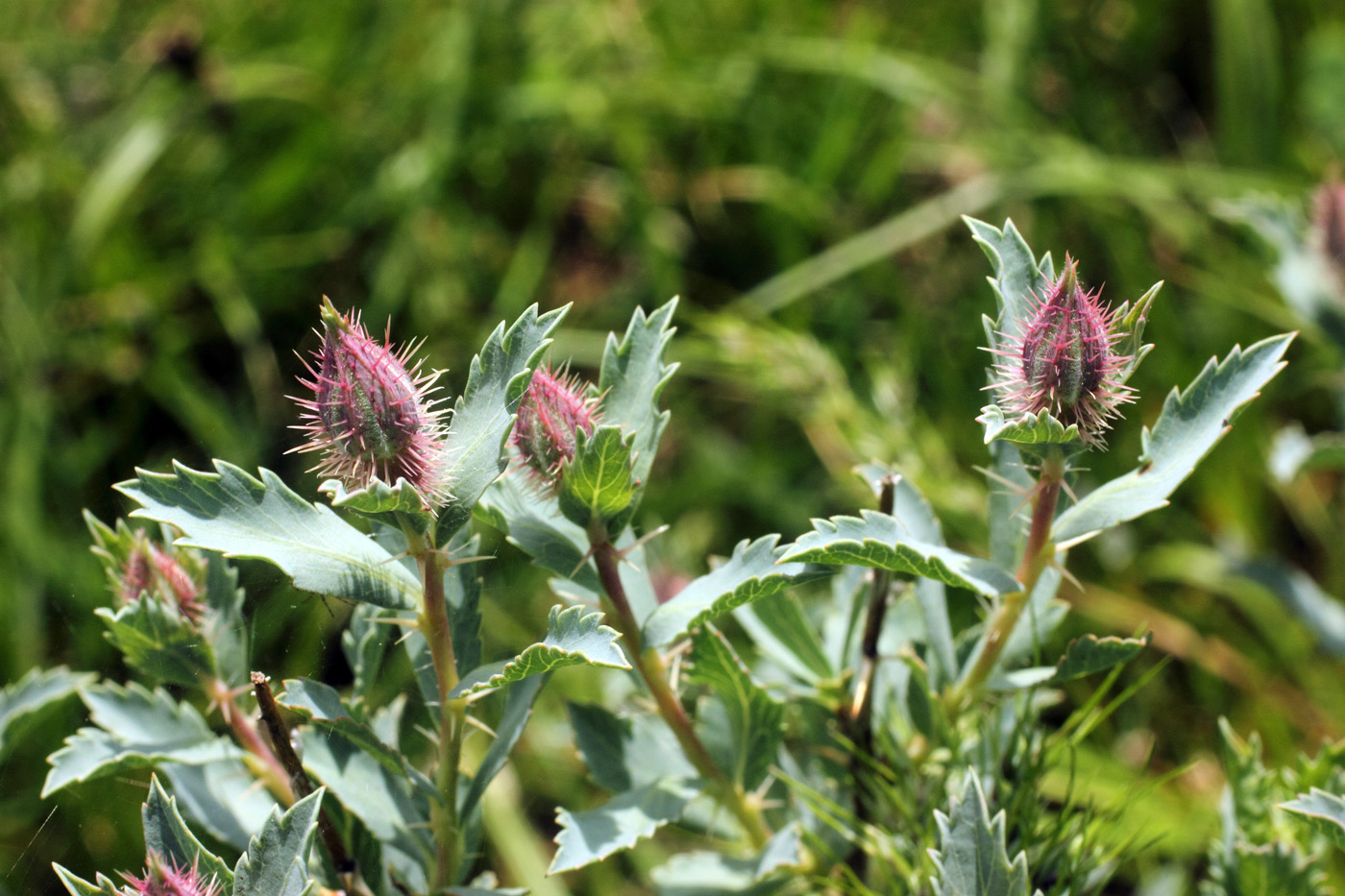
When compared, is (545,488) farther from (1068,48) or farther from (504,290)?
(1068,48)

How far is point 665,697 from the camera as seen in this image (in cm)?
74

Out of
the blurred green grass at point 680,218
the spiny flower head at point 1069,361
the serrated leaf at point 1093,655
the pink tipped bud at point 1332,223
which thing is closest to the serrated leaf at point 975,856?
the serrated leaf at point 1093,655

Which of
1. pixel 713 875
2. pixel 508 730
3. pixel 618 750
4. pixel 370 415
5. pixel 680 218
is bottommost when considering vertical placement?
pixel 713 875

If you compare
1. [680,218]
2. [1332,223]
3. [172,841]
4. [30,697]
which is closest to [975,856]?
[172,841]

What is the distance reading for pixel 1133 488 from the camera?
2.14 ft

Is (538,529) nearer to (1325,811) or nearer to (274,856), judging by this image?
(274,856)

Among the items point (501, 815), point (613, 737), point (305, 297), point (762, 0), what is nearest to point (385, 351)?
point (613, 737)

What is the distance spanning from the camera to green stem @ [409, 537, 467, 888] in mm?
616

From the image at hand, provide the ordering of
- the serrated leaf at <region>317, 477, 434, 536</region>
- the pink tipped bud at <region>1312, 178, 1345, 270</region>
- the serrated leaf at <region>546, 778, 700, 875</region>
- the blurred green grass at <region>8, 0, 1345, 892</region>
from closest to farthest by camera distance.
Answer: the serrated leaf at <region>317, 477, 434, 536</region>, the serrated leaf at <region>546, 778, 700, 875</region>, the pink tipped bud at <region>1312, 178, 1345, 270</region>, the blurred green grass at <region>8, 0, 1345, 892</region>

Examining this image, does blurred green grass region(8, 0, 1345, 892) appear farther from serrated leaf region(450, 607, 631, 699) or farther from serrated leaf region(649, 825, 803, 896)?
serrated leaf region(450, 607, 631, 699)

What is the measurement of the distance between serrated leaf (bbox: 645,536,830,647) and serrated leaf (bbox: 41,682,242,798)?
1.06ft

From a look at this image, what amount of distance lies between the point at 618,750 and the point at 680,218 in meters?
1.93

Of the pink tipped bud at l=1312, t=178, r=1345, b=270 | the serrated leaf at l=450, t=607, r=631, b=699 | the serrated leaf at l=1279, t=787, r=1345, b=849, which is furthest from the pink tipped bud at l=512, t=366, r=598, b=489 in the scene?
the pink tipped bud at l=1312, t=178, r=1345, b=270

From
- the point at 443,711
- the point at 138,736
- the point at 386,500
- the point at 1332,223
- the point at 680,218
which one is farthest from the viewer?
the point at 680,218
